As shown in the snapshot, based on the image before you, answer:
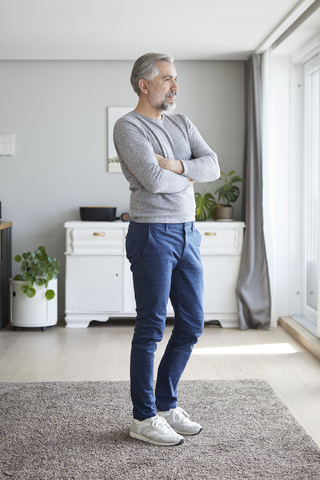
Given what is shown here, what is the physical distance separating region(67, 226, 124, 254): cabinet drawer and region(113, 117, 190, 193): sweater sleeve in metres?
2.61

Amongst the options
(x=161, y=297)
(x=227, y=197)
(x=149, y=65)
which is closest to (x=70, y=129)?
(x=227, y=197)

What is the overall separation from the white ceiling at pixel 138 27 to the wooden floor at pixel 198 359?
7.26 feet

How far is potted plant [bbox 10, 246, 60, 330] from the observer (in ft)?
15.7

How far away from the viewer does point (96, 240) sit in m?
4.96

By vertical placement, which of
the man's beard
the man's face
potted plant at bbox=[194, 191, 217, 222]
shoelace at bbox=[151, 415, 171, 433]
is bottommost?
shoelace at bbox=[151, 415, 171, 433]

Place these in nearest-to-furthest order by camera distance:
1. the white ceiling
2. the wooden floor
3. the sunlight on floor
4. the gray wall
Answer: the wooden floor → the white ceiling → the sunlight on floor → the gray wall

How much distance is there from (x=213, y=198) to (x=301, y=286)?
Result: 1052mm

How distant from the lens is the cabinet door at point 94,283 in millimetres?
4961

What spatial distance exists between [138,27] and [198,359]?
232 cm

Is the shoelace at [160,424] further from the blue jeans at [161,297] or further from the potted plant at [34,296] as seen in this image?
the potted plant at [34,296]

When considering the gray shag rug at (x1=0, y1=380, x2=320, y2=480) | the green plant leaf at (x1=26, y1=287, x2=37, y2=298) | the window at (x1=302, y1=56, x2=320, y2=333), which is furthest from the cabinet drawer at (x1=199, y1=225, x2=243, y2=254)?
the gray shag rug at (x1=0, y1=380, x2=320, y2=480)

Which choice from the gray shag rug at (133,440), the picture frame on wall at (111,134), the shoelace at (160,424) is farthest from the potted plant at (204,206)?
the shoelace at (160,424)

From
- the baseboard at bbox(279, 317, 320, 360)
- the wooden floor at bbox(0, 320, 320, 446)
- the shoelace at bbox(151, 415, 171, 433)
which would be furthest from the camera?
the baseboard at bbox(279, 317, 320, 360)

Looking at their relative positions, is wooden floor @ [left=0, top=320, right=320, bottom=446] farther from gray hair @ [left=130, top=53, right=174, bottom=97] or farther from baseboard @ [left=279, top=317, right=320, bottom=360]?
gray hair @ [left=130, top=53, right=174, bottom=97]
